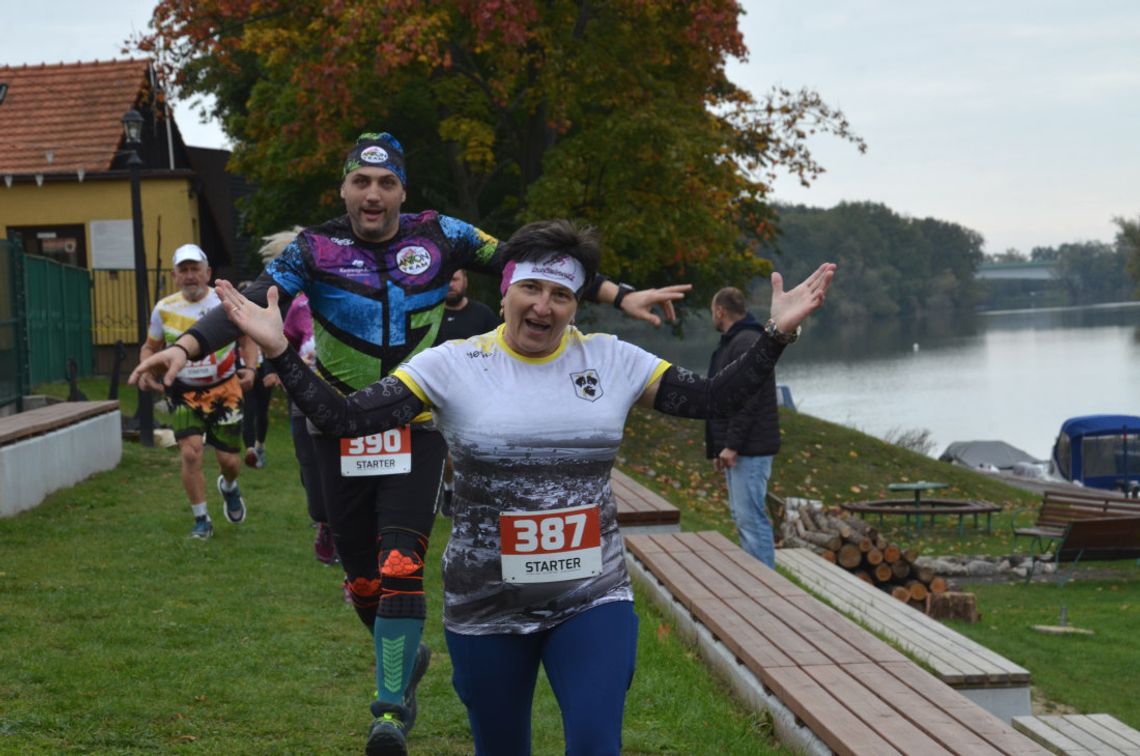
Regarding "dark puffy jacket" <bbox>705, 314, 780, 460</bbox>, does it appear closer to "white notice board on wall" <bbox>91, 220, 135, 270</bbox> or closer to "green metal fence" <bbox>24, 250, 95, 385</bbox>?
"green metal fence" <bbox>24, 250, 95, 385</bbox>

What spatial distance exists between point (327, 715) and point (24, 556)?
5309 millimetres

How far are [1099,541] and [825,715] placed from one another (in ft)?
54.0

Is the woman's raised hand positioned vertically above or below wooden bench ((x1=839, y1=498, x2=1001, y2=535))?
above

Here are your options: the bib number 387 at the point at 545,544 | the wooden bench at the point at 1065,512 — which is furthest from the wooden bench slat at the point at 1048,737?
the wooden bench at the point at 1065,512

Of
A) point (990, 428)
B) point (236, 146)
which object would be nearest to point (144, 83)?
point (236, 146)

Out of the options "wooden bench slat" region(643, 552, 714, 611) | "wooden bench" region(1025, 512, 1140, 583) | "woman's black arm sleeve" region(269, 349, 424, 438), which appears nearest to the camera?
"woman's black arm sleeve" region(269, 349, 424, 438)

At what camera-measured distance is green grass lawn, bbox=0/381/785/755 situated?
6.29 m

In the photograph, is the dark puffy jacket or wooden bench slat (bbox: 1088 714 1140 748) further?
the dark puffy jacket

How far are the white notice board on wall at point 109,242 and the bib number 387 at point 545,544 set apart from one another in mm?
30539

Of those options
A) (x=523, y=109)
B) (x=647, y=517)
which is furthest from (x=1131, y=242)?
(x=647, y=517)

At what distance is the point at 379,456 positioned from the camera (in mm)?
5996

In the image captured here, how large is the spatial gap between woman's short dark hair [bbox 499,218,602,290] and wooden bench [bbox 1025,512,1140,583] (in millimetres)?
17208

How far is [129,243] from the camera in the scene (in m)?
33.4

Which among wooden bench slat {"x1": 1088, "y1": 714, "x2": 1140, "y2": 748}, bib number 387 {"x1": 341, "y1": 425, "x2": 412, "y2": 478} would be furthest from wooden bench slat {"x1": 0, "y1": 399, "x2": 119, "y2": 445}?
wooden bench slat {"x1": 1088, "y1": 714, "x2": 1140, "y2": 748}
